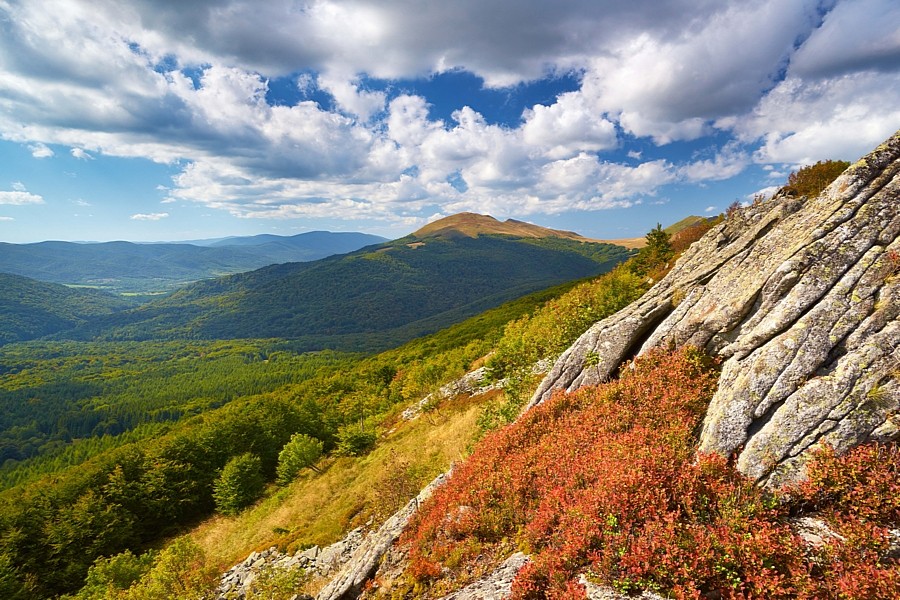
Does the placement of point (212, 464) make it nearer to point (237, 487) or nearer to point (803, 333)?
point (237, 487)

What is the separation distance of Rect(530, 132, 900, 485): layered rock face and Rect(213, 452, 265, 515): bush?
55.1 meters

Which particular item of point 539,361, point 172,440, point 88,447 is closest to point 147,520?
point 172,440

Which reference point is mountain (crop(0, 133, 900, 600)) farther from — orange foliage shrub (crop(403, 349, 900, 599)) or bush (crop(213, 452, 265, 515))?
bush (crop(213, 452, 265, 515))

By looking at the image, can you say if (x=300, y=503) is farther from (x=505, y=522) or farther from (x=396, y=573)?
(x=505, y=522)

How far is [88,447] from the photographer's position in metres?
146

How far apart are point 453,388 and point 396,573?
39042mm

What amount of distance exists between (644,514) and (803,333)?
7.72 m

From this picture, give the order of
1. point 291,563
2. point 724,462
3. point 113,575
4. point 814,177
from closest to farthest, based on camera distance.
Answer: point 724,462
point 291,563
point 814,177
point 113,575

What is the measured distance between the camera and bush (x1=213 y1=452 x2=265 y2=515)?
5409cm

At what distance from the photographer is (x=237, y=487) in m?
54.5

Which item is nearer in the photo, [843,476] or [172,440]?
[843,476]

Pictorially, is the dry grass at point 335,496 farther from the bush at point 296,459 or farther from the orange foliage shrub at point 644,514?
the orange foliage shrub at point 644,514

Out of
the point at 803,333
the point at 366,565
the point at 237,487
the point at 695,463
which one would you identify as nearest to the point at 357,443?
the point at 237,487

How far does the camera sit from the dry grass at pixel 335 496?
25266mm
